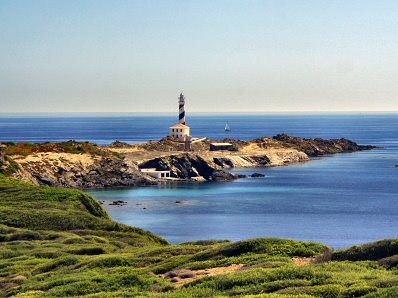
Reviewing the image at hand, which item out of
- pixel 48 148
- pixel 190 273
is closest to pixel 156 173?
pixel 48 148

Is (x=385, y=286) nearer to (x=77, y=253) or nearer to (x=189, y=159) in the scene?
(x=77, y=253)

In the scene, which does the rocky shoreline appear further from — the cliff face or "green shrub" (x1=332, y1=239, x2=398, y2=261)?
"green shrub" (x1=332, y1=239, x2=398, y2=261)

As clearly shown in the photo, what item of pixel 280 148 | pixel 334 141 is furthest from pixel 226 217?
pixel 334 141

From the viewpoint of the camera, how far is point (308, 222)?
7212 centimetres

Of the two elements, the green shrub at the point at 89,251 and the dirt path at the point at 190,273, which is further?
the green shrub at the point at 89,251

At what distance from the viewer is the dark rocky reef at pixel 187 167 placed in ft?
390

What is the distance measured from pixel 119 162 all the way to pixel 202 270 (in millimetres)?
90969

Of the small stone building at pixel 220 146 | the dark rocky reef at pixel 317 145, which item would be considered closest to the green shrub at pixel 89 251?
the small stone building at pixel 220 146

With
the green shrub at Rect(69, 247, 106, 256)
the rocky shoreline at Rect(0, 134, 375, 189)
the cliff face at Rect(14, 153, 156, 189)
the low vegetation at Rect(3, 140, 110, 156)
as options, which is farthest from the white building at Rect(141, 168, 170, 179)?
the green shrub at Rect(69, 247, 106, 256)

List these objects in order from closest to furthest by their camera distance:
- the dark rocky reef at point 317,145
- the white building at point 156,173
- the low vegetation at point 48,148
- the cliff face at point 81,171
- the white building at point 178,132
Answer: the cliff face at point 81,171 → the low vegetation at point 48,148 → the white building at point 156,173 → the white building at point 178,132 → the dark rocky reef at point 317,145

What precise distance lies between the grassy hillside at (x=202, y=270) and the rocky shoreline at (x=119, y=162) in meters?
63.3

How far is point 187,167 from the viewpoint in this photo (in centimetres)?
12056

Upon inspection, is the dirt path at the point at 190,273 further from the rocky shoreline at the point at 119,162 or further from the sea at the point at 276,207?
the rocky shoreline at the point at 119,162

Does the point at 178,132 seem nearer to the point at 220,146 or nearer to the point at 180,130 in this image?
the point at 180,130
